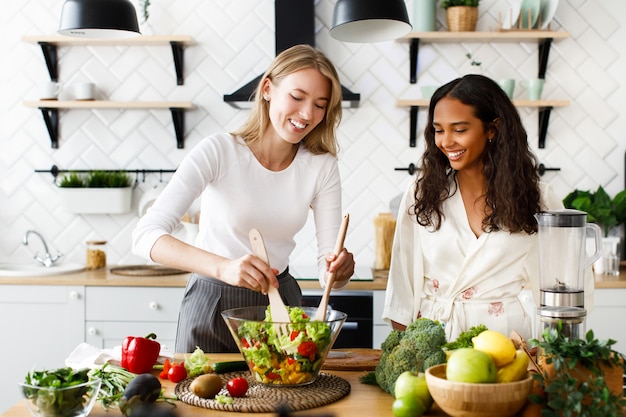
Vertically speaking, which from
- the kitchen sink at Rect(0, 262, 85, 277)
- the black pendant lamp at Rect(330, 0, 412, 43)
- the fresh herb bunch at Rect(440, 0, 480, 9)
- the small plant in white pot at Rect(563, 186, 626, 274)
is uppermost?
the fresh herb bunch at Rect(440, 0, 480, 9)

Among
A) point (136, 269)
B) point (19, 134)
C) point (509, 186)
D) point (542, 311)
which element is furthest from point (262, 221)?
point (19, 134)

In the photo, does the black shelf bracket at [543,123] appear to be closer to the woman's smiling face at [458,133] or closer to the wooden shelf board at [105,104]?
the woman's smiling face at [458,133]

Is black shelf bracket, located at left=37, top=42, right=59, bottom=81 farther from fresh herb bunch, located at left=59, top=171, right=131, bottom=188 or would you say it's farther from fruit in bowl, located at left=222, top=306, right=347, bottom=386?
fruit in bowl, located at left=222, top=306, right=347, bottom=386

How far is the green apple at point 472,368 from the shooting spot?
132 cm

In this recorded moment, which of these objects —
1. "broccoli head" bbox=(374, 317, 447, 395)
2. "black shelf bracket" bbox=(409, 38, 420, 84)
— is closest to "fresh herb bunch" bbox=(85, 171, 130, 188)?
"black shelf bracket" bbox=(409, 38, 420, 84)

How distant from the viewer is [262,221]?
2156 millimetres

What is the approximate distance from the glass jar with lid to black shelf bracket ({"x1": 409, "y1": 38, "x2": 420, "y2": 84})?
184 centimetres

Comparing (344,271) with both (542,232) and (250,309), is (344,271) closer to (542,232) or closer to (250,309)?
(250,309)

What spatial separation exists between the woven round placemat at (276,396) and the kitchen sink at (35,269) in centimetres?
203

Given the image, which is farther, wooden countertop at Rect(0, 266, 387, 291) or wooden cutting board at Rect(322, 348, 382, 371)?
wooden countertop at Rect(0, 266, 387, 291)

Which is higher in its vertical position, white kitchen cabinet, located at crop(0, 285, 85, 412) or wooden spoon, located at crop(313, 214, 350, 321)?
wooden spoon, located at crop(313, 214, 350, 321)

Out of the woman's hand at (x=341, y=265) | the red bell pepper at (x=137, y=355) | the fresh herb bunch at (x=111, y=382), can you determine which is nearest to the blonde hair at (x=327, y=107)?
the woman's hand at (x=341, y=265)

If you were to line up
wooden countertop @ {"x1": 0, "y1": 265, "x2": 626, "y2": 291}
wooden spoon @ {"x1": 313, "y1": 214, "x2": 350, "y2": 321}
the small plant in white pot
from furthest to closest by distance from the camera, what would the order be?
the small plant in white pot < wooden countertop @ {"x1": 0, "y1": 265, "x2": 626, "y2": 291} < wooden spoon @ {"x1": 313, "y1": 214, "x2": 350, "y2": 321}

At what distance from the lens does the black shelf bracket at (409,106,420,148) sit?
3824mm
